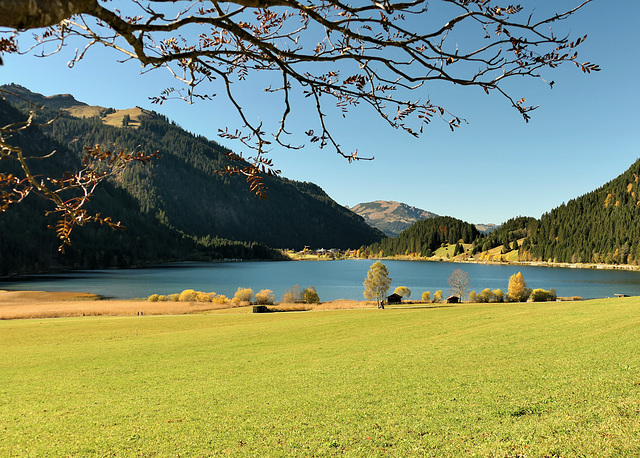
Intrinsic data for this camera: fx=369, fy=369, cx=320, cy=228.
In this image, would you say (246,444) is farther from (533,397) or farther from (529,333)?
(529,333)

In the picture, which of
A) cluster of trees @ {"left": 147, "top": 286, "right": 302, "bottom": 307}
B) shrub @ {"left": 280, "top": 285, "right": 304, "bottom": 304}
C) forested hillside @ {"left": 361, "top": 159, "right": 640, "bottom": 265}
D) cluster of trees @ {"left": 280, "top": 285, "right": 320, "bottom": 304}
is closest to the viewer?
cluster of trees @ {"left": 147, "top": 286, "right": 302, "bottom": 307}

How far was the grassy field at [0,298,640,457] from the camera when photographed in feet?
21.4

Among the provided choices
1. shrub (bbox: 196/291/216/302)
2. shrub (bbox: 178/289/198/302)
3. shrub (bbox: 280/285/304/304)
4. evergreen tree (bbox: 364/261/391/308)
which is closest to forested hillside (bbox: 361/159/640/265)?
evergreen tree (bbox: 364/261/391/308)

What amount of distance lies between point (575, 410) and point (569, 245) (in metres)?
194

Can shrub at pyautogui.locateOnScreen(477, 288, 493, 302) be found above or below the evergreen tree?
below

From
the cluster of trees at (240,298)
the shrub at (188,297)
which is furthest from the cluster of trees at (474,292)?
the shrub at (188,297)

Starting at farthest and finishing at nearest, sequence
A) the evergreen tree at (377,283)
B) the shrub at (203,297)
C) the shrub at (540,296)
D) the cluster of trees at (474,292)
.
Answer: the shrub at (203,297) → the shrub at (540,296) → the cluster of trees at (474,292) → the evergreen tree at (377,283)

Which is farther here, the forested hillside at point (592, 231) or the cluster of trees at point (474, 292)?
the forested hillside at point (592, 231)

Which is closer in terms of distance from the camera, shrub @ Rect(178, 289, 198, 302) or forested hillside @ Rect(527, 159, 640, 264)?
shrub @ Rect(178, 289, 198, 302)

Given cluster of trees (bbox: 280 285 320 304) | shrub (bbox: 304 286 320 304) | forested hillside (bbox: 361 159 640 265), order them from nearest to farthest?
shrub (bbox: 304 286 320 304), cluster of trees (bbox: 280 285 320 304), forested hillside (bbox: 361 159 640 265)

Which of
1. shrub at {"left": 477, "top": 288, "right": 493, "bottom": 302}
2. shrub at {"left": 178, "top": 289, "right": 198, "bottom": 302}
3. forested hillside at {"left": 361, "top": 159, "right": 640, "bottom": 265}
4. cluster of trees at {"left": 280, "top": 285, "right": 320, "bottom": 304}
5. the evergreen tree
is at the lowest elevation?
shrub at {"left": 178, "top": 289, "right": 198, "bottom": 302}

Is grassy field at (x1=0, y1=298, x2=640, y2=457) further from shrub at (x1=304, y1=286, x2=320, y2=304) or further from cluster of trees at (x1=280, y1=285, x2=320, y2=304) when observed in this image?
cluster of trees at (x1=280, y1=285, x2=320, y2=304)

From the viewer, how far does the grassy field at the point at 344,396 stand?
21.4 feet

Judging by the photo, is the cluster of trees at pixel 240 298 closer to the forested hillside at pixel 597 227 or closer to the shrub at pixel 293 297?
the shrub at pixel 293 297
